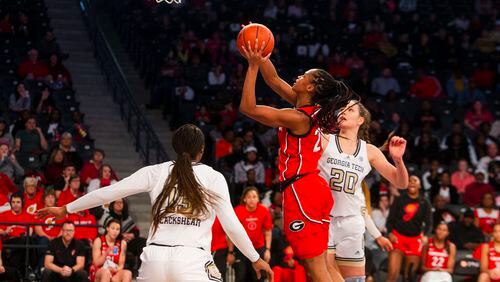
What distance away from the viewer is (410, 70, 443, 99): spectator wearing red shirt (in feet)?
66.5

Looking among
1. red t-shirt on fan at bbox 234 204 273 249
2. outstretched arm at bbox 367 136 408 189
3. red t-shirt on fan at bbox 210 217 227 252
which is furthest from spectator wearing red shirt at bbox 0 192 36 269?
outstretched arm at bbox 367 136 408 189

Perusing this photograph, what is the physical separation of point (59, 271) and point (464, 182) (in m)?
7.71

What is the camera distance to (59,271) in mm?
11781

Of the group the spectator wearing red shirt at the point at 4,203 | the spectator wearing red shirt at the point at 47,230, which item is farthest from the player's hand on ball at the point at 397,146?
the spectator wearing red shirt at the point at 4,203

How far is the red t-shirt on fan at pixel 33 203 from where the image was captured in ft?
43.2

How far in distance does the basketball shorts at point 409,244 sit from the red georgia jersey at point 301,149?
6.70 m

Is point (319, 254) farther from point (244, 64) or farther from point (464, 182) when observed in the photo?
point (244, 64)

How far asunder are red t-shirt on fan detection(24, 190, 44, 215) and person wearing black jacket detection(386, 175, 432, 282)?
4819 mm

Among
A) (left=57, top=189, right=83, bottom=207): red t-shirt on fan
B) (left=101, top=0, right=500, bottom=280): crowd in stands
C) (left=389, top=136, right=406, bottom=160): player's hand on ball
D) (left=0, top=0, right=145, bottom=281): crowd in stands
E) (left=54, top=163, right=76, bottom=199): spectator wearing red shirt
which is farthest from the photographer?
(left=101, top=0, right=500, bottom=280): crowd in stands

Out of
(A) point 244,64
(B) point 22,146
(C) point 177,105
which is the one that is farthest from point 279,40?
(B) point 22,146

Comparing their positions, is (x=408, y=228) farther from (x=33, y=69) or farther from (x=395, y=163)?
(x=33, y=69)

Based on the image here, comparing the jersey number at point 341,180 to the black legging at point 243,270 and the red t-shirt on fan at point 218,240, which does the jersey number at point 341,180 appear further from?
the black legging at point 243,270

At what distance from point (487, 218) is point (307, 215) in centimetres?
900

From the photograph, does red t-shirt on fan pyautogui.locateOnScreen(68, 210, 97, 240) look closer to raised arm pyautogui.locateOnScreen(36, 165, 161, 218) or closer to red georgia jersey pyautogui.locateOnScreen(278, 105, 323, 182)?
red georgia jersey pyautogui.locateOnScreen(278, 105, 323, 182)
